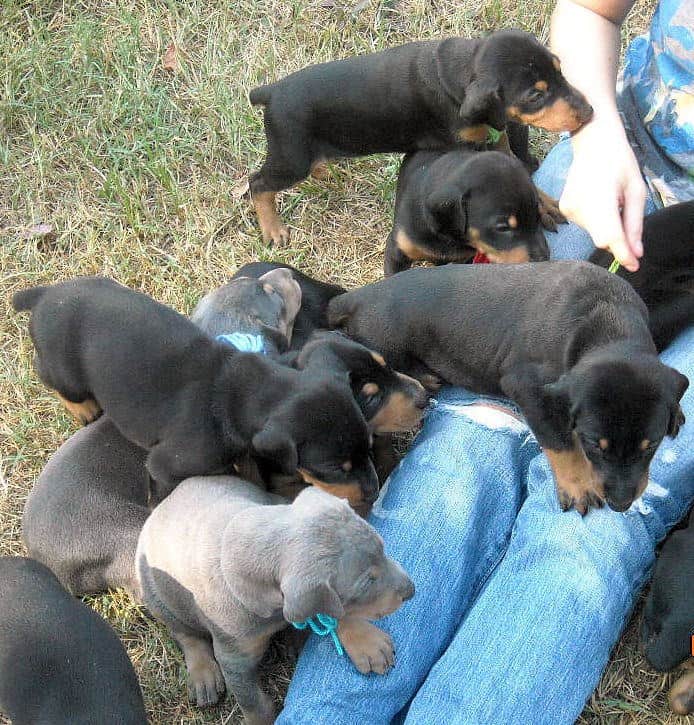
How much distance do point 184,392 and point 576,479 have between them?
1.90m

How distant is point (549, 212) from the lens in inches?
213

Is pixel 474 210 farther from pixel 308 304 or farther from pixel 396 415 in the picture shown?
pixel 396 415

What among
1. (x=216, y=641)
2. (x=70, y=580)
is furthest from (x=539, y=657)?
(x=70, y=580)

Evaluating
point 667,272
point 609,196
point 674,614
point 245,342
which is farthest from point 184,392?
point 667,272

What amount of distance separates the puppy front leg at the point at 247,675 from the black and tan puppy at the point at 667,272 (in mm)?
2586

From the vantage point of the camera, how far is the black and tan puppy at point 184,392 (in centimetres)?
409

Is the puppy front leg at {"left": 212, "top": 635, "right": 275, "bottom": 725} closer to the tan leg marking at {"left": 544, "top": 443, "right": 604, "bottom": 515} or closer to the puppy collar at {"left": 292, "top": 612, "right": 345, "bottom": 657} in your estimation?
the puppy collar at {"left": 292, "top": 612, "right": 345, "bottom": 657}

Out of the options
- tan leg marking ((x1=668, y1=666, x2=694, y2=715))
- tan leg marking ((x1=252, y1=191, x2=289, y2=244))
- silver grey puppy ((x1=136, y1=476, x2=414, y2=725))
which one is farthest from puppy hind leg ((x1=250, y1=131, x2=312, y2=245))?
tan leg marking ((x1=668, y1=666, x2=694, y2=715))

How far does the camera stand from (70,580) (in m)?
4.60

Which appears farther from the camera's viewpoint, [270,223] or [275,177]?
[270,223]

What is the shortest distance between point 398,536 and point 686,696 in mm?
1496

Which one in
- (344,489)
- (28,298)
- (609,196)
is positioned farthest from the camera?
(28,298)

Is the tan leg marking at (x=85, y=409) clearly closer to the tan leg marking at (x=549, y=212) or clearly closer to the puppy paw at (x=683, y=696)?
the tan leg marking at (x=549, y=212)

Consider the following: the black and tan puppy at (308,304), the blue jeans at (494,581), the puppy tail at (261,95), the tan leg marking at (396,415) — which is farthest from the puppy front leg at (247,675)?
the puppy tail at (261,95)
